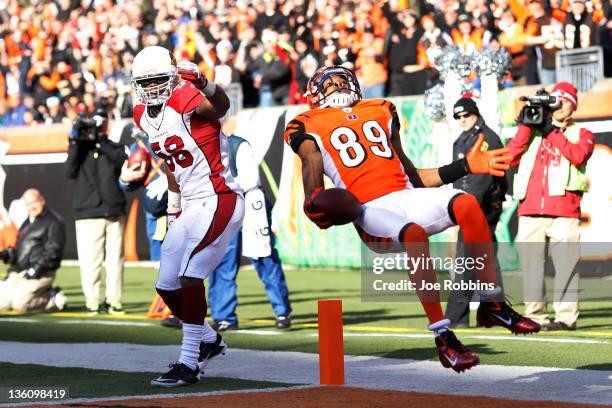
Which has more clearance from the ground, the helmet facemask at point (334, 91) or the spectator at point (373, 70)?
the spectator at point (373, 70)

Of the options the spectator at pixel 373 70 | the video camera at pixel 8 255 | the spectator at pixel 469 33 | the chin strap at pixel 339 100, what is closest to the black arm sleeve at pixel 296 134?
the chin strap at pixel 339 100

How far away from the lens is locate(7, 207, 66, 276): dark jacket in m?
15.4

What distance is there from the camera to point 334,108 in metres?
8.66

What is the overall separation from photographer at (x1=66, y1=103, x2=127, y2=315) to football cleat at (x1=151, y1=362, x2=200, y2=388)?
6120 millimetres

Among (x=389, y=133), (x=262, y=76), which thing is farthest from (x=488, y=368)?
(x=262, y=76)

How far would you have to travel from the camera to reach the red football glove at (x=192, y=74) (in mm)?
8992

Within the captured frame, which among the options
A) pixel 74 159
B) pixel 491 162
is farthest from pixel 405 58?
pixel 491 162

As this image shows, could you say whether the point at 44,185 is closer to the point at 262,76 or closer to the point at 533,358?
the point at 262,76

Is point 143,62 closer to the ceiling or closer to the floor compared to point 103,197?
closer to the ceiling

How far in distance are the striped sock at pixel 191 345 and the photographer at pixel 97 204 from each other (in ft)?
19.6

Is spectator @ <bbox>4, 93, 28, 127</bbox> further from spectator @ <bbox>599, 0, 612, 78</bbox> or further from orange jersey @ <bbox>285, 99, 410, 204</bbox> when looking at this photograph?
orange jersey @ <bbox>285, 99, 410, 204</bbox>

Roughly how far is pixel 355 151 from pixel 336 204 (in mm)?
569

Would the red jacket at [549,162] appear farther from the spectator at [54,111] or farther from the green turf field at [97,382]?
the spectator at [54,111]

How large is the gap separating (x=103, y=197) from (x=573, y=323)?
5663 millimetres
